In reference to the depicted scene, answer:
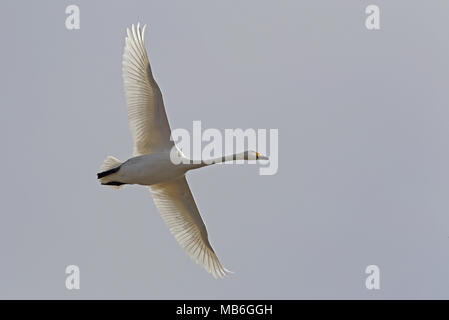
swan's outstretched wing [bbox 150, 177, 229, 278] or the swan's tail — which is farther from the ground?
the swan's tail

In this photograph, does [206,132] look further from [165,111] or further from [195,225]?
[195,225]

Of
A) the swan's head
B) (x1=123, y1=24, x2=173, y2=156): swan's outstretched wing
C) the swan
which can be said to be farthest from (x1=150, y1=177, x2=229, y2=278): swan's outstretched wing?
the swan's head

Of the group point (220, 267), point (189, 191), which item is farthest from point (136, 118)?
point (220, 267)

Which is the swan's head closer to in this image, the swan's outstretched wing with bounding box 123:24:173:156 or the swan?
the swan

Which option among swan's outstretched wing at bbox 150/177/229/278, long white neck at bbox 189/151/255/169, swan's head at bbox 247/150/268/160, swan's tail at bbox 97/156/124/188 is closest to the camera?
long white neck at bbox 189/151/255/169

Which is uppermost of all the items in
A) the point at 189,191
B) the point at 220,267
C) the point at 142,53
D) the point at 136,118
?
the point at 142,53

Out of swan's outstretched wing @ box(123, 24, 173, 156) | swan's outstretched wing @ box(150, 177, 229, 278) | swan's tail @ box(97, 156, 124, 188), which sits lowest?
swan's outstretched wing @ box(150, 177, 229, 278)

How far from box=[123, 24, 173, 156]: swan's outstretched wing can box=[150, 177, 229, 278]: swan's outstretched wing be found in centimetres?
152

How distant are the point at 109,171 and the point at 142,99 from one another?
5.80 ft

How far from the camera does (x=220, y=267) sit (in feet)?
80.7

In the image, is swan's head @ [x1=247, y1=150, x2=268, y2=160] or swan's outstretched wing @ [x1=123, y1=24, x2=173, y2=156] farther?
swan's head @ [x1=247, y1=150, x2=268, y2=160]

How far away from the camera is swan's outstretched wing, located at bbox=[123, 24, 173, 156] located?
886 inches

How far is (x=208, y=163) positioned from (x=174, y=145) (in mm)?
991

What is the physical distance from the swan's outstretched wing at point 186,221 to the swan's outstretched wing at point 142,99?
1.52 metres
